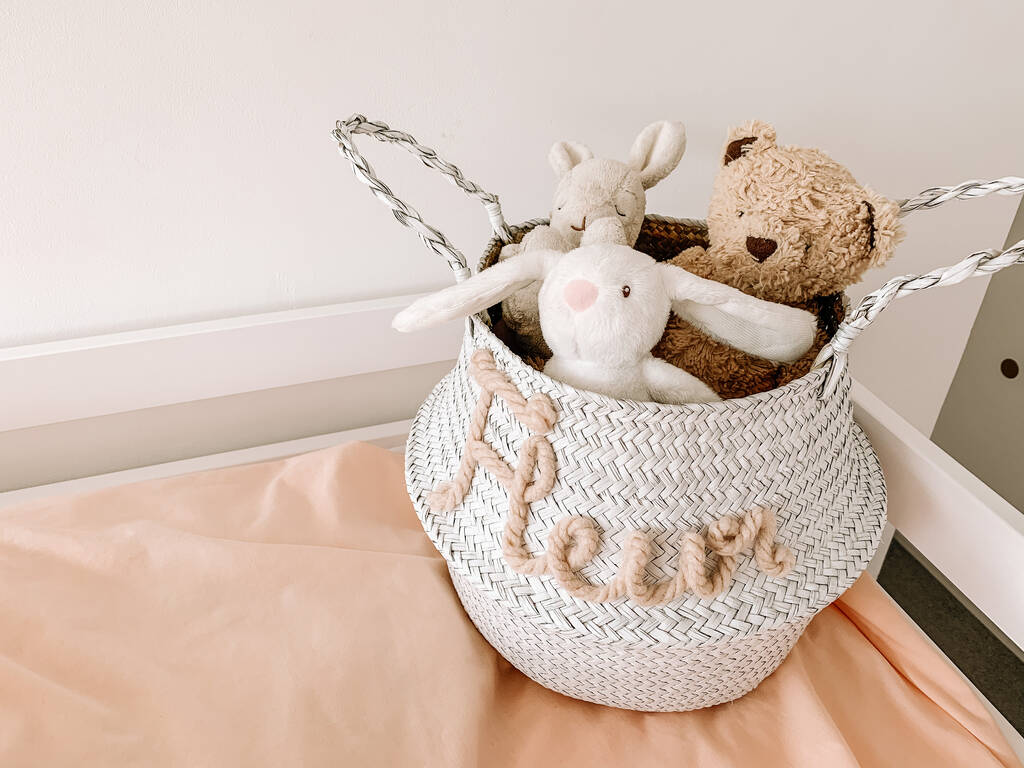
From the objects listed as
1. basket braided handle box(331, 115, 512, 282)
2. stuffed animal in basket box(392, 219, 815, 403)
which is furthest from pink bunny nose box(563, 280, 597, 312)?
basket braided handle box(331, 115, 512, 282)

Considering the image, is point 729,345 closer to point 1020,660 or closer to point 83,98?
point 83,98

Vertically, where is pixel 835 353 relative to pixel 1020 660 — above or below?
above

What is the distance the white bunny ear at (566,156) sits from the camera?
0.71 meters

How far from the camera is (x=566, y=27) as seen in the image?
0.80 metres

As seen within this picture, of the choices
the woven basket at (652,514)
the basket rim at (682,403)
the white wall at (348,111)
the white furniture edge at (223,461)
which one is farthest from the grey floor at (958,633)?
the basket rim at (682,403)

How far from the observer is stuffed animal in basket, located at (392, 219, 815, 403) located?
53cm

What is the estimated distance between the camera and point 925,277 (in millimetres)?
499

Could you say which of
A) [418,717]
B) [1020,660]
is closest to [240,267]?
[418,717]

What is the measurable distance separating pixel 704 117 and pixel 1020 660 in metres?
1.20

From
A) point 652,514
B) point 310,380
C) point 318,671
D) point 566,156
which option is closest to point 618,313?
point 652,514

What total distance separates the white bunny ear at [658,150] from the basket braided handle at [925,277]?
205 mm

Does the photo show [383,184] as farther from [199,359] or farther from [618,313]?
[199,359]

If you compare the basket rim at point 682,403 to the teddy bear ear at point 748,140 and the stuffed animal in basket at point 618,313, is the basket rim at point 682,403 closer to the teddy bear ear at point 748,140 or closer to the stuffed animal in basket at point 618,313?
the stuffed animal in basket at point 618,313

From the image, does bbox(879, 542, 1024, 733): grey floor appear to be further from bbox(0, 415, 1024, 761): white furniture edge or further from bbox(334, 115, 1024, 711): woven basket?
bbox(334, 115, 1024, 711): woven basket
